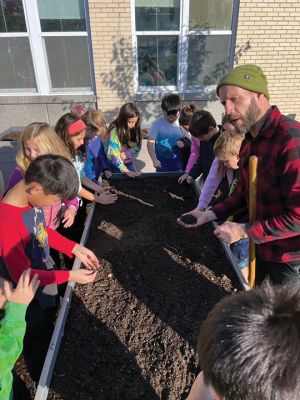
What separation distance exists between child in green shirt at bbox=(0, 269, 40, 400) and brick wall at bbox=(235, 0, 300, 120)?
690 centimetres

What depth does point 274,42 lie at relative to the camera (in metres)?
6.75

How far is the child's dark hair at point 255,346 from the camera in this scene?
716 mm

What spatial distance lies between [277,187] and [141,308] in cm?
111

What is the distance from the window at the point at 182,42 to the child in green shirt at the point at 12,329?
6.49 m

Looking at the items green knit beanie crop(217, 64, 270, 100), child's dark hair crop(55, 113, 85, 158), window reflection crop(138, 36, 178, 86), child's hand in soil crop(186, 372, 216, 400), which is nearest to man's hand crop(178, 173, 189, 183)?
child's dark hair crop(55, 113, 85, 158)

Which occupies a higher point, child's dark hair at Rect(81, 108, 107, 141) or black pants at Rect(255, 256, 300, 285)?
child's dark hair at Rect(81, 108, 107, 141)

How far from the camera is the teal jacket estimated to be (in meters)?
1.33

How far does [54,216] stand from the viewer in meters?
2.77

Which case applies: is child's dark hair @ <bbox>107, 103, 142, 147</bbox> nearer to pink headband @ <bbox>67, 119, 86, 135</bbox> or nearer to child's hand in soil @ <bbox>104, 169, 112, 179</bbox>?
child's hand in soil @ <bbox>104, 169, 112, 179</bbox>

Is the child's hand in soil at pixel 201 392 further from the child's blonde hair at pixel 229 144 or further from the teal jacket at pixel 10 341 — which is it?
the child's blonde hair at pixel 229 144

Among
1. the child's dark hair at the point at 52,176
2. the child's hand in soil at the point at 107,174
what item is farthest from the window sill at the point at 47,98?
the child's dark hair at the point at 52,176

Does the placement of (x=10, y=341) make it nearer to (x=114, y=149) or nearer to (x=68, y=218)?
(x=68, y=218)

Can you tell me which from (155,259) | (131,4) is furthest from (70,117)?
(131,4)

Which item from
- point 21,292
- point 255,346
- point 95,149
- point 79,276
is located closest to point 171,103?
point 95,149
